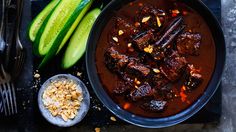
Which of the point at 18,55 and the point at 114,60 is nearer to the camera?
the point at 114,60

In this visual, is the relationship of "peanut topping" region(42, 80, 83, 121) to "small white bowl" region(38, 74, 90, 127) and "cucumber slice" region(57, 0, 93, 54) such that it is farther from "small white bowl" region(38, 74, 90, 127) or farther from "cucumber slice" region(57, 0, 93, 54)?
"cucumber slice" region(57, 0, 93, 54)

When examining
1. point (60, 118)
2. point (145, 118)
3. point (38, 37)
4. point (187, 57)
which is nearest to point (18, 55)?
point (38, 37)

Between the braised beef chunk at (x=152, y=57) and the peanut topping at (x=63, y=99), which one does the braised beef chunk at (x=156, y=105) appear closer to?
the braised beef chunk at (x=152, y=57)

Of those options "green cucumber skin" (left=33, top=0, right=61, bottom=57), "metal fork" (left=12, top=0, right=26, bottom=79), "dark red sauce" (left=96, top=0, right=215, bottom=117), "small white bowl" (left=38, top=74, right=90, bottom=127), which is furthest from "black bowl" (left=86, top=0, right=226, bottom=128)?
"metal fork" (left=12, top=0, right=26, bottom=79)

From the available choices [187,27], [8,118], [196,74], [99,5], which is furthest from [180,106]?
[8,118]

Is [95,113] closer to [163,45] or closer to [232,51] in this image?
[163,45]

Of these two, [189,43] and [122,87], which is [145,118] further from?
[189,43]
